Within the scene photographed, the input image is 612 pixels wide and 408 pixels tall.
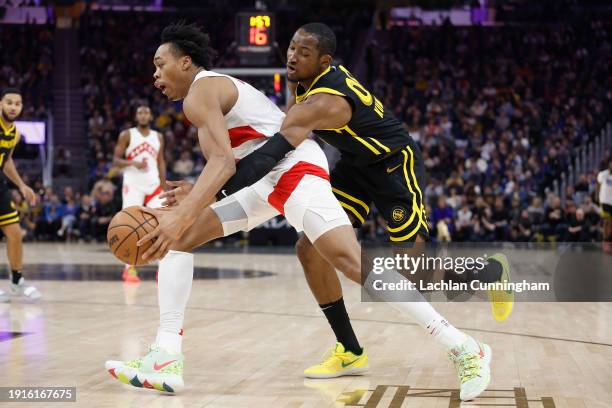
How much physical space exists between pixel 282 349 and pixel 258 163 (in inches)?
71.9

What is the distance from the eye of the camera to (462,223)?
646 inches

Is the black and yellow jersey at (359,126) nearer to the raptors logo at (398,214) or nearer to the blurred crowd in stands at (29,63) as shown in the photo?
the raptors logo at (398,214)

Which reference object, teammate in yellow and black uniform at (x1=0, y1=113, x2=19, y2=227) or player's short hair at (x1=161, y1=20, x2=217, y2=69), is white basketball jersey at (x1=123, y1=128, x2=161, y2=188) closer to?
teammate in yellow and black uniform at (x1=0, y1=113, x2=19, y2=227)

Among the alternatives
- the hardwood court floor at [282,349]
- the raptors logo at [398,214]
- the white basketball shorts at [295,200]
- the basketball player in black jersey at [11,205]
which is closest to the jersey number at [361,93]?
the white basketball shorts at [295,200]

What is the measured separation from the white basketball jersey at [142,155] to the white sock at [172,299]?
6377 mm

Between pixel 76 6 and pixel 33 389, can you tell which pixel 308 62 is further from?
pixel 76 6

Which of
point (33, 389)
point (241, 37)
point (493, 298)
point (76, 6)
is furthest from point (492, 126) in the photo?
point (33, 389)

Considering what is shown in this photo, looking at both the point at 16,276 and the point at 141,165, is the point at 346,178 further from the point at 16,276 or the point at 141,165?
the point at 141,165

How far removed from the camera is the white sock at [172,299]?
4.51 meters

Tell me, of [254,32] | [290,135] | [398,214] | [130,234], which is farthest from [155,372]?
[254,32]

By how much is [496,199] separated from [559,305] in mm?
8152

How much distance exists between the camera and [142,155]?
35.7 ft

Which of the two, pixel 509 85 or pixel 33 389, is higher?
pixel 509 85

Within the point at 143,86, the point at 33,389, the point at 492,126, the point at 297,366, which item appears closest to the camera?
the point at 33,389
